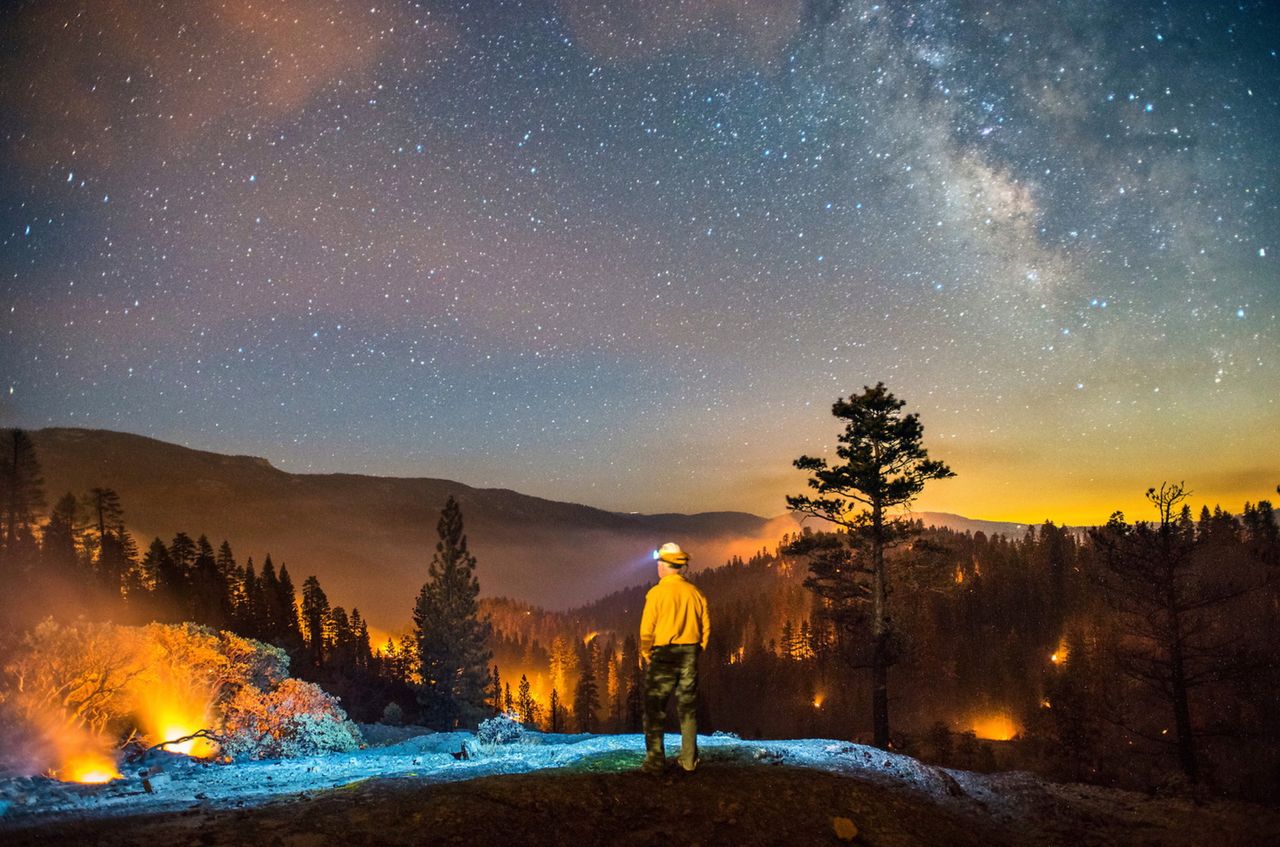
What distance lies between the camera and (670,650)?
9.27 m

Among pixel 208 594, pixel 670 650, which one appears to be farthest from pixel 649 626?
pixel 208 594

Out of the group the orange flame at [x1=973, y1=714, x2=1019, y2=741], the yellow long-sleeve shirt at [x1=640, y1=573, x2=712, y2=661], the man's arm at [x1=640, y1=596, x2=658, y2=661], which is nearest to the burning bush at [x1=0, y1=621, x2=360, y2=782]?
the man's arm at [x1=640, y1=596, x2=658, y2=661]

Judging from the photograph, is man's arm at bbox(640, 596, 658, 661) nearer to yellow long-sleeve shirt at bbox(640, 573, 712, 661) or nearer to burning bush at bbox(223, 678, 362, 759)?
yellow long-sleeve shirt at bbox(640, 573, 712, 661)

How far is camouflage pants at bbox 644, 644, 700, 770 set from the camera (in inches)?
365

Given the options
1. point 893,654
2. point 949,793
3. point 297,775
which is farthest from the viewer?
point 893,654

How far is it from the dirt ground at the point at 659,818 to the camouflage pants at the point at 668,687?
63 cm

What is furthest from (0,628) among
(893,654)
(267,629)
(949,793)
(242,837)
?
(267,629)

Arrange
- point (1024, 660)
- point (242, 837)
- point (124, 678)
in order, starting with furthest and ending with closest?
1. point (1024, 660)
2. point (124, 678)
3. point (242, 837)

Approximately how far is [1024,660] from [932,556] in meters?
116

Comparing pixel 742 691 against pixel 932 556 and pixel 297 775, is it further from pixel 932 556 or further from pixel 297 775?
pixel 297 775

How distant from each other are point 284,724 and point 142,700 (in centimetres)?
618

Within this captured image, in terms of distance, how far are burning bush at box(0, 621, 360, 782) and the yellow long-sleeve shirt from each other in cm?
1265

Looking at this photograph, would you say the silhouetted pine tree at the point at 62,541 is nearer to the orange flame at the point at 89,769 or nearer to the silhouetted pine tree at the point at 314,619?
the silhouetted pine tree at the point at 314,619

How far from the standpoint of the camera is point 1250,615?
311 ft
